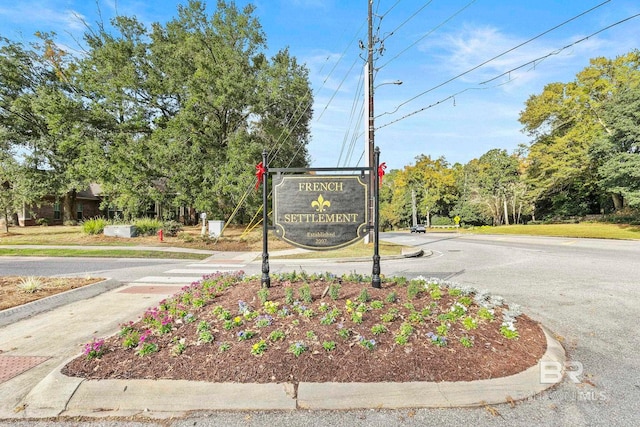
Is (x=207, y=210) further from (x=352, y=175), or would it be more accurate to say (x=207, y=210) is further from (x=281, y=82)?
(x=352, y=175)

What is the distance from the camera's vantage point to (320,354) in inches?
122

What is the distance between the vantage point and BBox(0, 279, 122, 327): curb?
16.6ft

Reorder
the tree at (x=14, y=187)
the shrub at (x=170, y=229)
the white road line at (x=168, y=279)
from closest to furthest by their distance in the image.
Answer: the white road line at (x=168, y=279)
the shrub at (x=170, y=229)
the tree at (x=14, y=187)

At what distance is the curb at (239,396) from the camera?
8.47 ft

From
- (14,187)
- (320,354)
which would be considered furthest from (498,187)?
(14,187)

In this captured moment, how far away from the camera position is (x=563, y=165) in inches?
1415

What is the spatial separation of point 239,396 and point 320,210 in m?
2.96

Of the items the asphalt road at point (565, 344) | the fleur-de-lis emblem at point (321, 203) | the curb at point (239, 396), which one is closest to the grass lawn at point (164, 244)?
the asphalt road at point (565, 344)

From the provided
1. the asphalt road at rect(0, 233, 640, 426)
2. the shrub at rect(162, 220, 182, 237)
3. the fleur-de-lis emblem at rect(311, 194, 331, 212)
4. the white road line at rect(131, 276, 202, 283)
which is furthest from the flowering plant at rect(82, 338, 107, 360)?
the shrub at rect(162, 220, 182, 237)

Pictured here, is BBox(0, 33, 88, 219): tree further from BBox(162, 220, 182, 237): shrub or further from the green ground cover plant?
the green ground cover plant

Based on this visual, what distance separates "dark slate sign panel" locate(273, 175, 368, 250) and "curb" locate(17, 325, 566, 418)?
8.47 ft

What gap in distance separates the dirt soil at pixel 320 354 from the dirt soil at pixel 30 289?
3.45 metres

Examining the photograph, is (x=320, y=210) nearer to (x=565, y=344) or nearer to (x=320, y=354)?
(x=320, y=354)

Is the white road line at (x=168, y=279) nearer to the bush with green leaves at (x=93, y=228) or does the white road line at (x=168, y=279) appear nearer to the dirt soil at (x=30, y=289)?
the dirt soil at (x=30, y=289)
